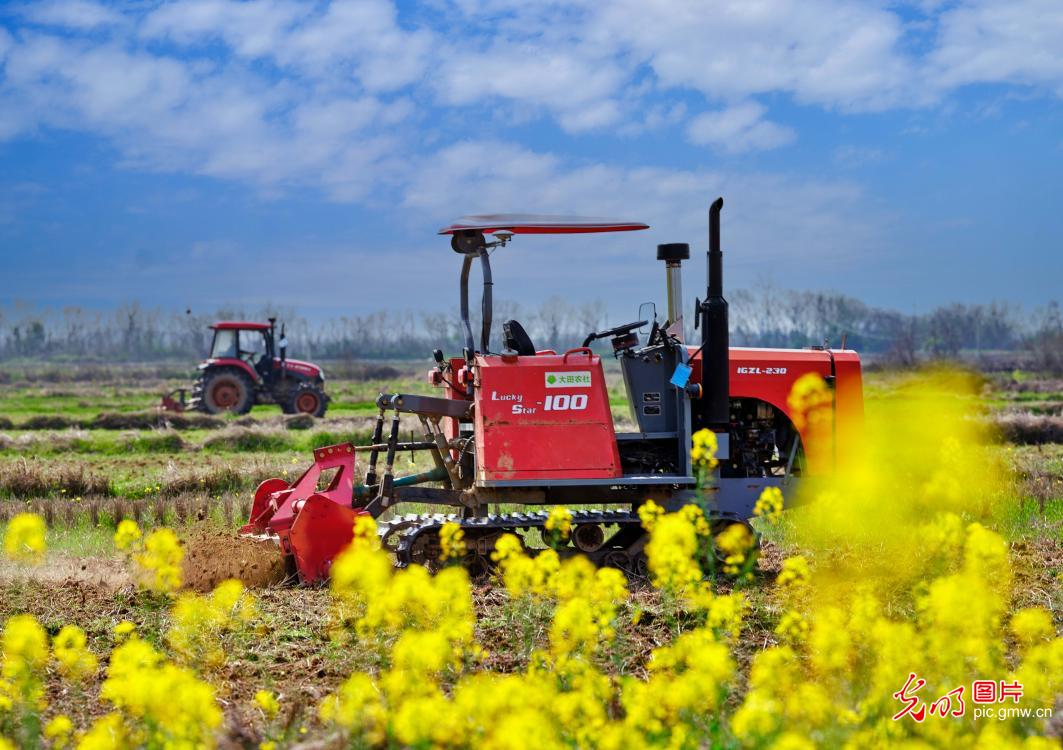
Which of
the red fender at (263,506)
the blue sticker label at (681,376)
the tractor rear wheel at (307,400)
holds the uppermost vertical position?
the blue sticker label at (681,376)

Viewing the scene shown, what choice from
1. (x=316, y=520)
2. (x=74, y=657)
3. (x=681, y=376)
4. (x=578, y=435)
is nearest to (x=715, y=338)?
(x=681, y=376)

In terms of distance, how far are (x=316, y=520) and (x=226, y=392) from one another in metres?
22.1

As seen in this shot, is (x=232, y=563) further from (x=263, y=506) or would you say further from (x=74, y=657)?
(x=74, y=657)

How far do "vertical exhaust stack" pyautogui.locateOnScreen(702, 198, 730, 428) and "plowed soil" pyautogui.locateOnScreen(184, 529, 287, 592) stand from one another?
3.65 m

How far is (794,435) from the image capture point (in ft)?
30.3

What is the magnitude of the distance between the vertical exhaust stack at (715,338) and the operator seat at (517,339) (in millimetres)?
1397

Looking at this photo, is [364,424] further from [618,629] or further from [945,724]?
[945,724]

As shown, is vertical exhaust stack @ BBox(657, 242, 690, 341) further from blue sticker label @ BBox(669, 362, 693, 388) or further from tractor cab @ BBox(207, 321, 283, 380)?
tractor cab @ BBox(207, 321, 283, 380)

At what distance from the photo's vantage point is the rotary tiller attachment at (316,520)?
26.8ft

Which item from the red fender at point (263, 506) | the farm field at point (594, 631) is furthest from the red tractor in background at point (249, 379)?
the red fender at point (263, 506)

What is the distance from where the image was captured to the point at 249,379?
96.5ft

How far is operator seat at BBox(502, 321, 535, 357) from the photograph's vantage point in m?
8.55

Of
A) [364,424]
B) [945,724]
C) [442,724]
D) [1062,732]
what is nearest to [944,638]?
[945,724]

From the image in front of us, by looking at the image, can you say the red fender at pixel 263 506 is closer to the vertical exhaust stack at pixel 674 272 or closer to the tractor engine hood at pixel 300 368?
the vertical exhaust stack at pixel 674 272
